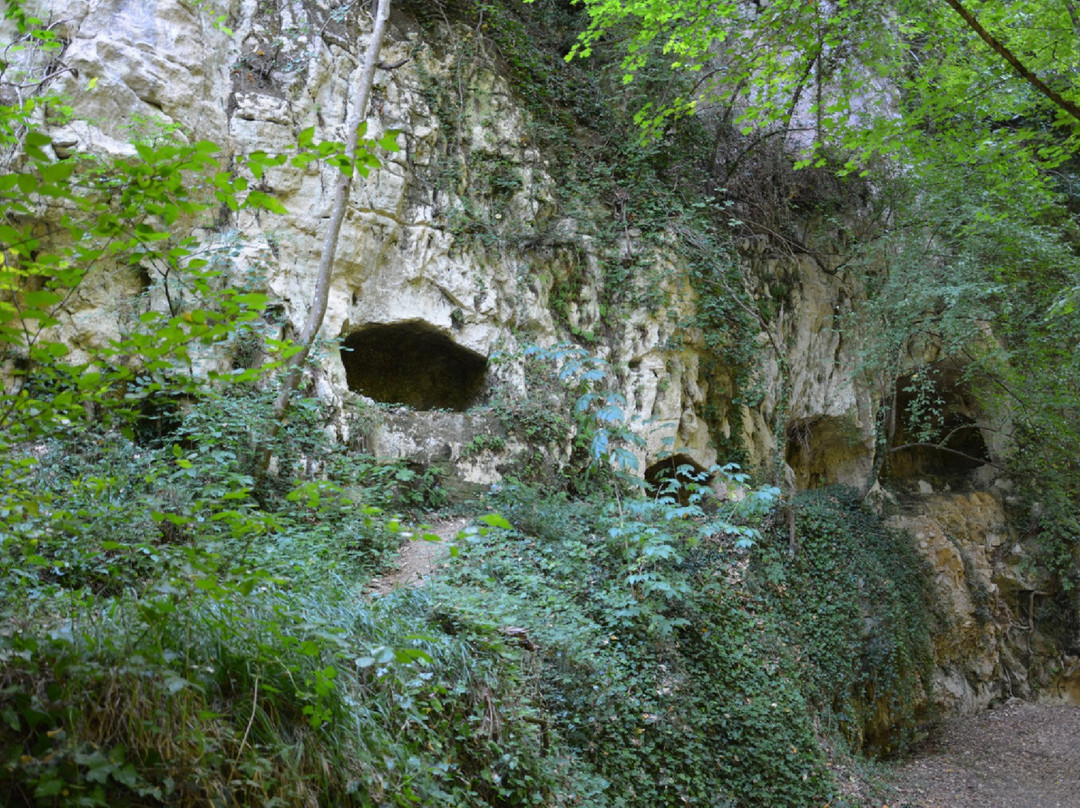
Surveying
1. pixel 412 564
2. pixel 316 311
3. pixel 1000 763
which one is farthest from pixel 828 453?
pixel 316 311

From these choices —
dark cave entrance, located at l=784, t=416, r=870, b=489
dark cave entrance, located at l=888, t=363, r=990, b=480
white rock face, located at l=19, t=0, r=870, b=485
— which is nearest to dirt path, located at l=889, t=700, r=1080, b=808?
dark cave entrance, located at l=784, t=416, r=870, b=489

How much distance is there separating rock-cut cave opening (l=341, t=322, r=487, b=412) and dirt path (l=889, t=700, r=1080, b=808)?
21.4 feet

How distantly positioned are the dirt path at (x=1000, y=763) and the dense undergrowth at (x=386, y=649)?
67cm

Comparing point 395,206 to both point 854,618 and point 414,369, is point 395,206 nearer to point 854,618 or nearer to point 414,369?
point 414,369

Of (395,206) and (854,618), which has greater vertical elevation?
(395,206)

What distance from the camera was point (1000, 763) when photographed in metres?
9.47

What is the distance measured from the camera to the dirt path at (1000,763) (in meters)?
8.05

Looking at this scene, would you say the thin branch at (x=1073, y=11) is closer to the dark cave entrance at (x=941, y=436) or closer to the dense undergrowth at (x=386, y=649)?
the dense undergrowth at (x=386, y=649)

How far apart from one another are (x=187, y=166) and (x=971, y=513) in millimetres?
14290

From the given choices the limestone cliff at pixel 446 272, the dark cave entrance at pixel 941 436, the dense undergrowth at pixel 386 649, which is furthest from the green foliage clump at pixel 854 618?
the dark cave entrance at pixel 941 436

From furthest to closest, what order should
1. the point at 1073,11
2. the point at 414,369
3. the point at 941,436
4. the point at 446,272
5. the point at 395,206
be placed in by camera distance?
the point at 941,436, the point at 414,369, the point at 446,272, the point at 395,206, the point at 1073,11

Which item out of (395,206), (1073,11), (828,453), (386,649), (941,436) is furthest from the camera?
(941,436)

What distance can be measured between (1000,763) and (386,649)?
1053 centimetres

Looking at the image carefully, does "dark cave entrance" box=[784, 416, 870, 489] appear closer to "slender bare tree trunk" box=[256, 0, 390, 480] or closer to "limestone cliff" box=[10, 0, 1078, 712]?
"limestone cliff" box=[10, 0, 1078, 712]
